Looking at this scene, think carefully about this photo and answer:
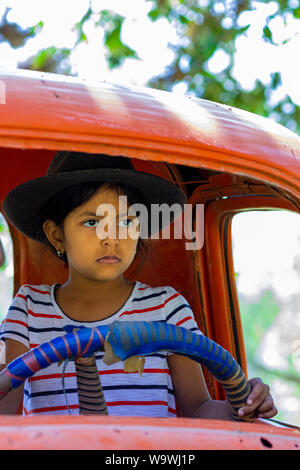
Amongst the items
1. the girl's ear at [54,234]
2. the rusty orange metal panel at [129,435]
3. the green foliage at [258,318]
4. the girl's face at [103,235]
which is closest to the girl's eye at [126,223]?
the girl's face at [103,235]

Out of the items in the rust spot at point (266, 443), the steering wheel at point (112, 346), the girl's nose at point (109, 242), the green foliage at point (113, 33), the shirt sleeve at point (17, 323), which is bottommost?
the rust spot at point (266, 443)

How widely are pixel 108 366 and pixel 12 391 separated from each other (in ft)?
0.83

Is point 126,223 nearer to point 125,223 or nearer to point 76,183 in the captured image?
point 125,223

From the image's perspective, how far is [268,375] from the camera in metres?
13.2

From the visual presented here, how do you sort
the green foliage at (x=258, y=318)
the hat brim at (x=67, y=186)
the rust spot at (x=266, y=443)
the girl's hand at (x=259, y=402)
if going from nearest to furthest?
the rust spot at (x=266, y=443)
the girl's hand at (x=259, y=402)
the hat brim at (x=67, y=186)
the green foliage at (x=258, y=318)

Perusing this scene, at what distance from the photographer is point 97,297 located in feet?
5.84

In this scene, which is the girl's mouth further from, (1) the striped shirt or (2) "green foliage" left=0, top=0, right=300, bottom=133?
(2) "green foliage" left=0, top=0, right=300, bottom=133

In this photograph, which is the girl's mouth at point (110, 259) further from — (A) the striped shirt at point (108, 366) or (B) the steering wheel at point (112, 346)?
(B) the steering wheel at point (112, 346)

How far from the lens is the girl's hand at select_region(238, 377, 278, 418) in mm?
1331

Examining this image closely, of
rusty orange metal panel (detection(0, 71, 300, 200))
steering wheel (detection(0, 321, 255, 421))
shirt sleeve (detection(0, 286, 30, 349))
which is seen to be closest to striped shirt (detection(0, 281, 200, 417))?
shirt sleeve (detection(0, 286, 30, 349))

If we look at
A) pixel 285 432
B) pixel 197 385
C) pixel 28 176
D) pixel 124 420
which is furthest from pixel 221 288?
pixel 124 420

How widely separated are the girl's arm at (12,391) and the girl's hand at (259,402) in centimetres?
62

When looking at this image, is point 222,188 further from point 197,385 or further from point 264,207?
point 197,385

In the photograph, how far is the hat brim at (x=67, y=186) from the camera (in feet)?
5.20
